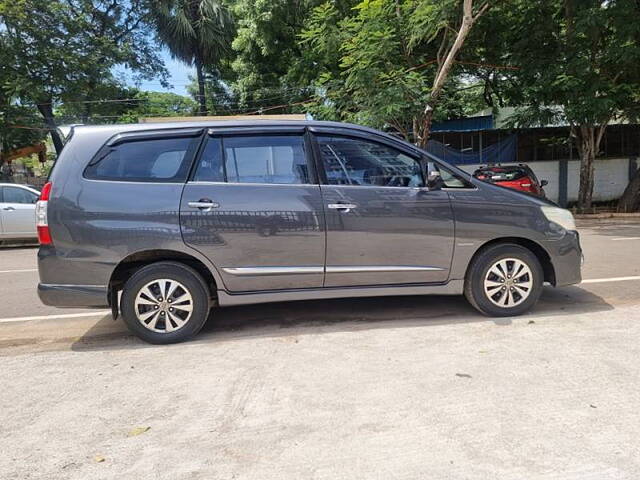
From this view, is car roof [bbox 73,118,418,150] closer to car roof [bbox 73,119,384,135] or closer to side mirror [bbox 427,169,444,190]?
car roof [bbox 73,119,384,135]

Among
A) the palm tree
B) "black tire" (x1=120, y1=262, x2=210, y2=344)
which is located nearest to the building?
the palm tree

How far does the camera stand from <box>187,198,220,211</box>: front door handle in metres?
4.16

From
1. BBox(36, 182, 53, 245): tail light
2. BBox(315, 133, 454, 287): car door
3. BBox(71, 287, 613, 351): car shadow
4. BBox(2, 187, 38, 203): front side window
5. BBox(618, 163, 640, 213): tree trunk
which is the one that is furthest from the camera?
BBox(618, 163, 640, 213): tree trunk

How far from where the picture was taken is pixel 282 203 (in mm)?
4285

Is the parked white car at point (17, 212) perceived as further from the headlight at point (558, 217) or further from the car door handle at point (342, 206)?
the headlight at point (558, 217)

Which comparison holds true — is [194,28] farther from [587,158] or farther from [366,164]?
[366,164]

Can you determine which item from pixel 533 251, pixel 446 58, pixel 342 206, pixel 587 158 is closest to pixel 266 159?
pixel 342 206

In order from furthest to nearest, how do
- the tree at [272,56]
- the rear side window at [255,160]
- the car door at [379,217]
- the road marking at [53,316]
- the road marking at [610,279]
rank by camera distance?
the tree at [272,56]
the road marking at [610,279]
the road marking at [53,316]
the car door at [379,217]
the rear side window at [255,160]

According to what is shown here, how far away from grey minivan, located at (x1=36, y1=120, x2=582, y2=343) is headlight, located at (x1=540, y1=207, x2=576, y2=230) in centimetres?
2

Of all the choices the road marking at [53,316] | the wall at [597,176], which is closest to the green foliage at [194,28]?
Result: the wall at [597,176]

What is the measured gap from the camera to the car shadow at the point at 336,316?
454 centimetres

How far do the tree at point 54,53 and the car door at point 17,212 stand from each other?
654 centimetres

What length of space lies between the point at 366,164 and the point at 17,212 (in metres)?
10.1

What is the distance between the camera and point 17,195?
37.4ft
